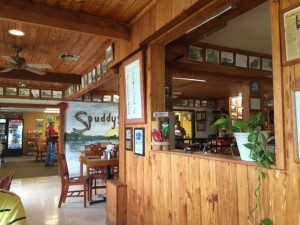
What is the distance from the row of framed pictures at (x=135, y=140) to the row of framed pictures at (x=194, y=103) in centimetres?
558

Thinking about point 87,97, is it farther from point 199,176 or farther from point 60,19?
point 199,176

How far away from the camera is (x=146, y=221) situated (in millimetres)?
2834

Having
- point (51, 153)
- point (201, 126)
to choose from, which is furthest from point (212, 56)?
point (51, 153)

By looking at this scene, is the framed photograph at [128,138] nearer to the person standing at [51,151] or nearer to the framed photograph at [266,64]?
the framed photograph at [266,64]

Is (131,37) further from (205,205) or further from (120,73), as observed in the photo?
(205,205)

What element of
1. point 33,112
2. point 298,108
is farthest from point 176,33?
point 33,112

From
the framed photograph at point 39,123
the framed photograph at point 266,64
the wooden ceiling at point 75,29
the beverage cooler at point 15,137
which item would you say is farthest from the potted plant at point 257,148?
the framed photograph at point 39,123

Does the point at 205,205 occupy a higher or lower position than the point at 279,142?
lower

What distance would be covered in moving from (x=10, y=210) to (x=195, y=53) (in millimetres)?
2832

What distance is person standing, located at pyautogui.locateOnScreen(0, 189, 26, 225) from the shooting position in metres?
1.27

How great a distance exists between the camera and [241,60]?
3844mm

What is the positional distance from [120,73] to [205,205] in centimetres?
221

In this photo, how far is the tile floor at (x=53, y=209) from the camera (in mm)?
3762

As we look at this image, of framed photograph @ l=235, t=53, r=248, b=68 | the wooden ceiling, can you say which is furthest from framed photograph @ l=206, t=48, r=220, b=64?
framed photograph @ l=235, t=53, r=248, b=68
